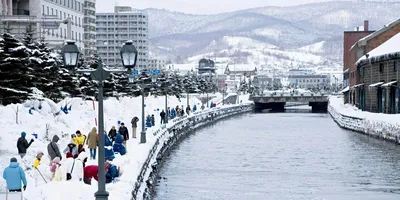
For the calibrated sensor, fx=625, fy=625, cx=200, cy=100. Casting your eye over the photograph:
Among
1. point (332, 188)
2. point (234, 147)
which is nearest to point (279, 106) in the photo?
point (234, 147)

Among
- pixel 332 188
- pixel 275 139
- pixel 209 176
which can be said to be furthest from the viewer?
pixel 275 139

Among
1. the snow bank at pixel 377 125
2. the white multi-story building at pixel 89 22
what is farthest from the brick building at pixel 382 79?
the white multi-story building at pixel 89 22

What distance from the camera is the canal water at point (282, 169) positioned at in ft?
88.4

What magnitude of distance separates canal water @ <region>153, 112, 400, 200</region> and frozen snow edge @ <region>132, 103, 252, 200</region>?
717 mm

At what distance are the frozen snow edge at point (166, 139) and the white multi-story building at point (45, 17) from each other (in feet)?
55.8

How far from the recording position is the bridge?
122 meters

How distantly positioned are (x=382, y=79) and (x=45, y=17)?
38018 mm

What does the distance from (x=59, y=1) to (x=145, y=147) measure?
56.5m

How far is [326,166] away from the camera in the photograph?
36281 mm

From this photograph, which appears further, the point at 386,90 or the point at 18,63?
the point at 386,90

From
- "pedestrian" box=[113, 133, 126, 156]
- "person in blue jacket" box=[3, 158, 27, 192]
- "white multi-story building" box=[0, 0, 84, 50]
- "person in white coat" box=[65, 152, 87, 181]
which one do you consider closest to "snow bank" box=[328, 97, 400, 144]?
"pedestrian" box=[113, 133, 126, 156]

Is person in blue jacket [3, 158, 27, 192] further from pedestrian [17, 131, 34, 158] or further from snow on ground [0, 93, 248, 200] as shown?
pedestrian [17, 131, 34, 158]

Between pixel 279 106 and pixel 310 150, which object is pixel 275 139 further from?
pixel 279 106

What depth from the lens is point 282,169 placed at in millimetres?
34906
